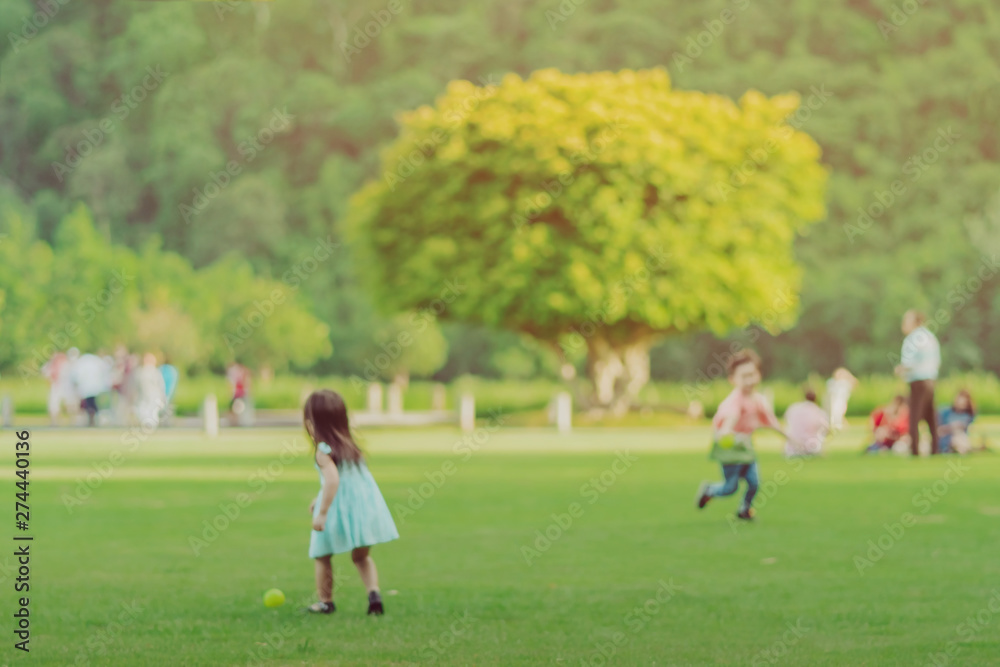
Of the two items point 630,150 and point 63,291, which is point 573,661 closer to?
point 630,150

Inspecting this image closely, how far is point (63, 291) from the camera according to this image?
70188 millimetres

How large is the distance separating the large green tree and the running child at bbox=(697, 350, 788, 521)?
29.7m

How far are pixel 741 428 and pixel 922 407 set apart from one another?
31.1 feet

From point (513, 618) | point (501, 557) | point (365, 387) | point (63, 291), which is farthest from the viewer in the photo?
point (63, 291)

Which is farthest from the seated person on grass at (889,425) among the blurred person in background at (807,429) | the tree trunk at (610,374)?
the tree trunk at (610,374)

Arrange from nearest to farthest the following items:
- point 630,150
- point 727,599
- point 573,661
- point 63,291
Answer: point 573,661
point 727,599
point 630,150
point 63,291

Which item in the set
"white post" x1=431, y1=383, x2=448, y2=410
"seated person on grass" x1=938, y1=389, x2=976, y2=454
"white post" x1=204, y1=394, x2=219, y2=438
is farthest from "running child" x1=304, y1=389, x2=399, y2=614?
"white post" x1=431, y1=383, x2=448, y2=410

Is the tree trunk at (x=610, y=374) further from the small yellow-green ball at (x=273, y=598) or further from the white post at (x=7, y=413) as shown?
the small yellow-green ball at (x=273, y=598)

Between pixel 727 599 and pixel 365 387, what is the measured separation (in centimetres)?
4981

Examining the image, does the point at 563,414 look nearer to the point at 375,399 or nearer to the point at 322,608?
the point at 375,399

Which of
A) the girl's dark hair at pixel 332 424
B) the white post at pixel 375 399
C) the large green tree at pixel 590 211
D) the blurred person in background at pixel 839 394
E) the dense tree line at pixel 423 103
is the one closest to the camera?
the girl's dark hair at pixel 332 424

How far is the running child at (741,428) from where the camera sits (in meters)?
15.3

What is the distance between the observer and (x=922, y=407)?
79.4 ft

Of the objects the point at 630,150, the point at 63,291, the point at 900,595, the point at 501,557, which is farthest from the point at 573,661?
the point at 63,291
